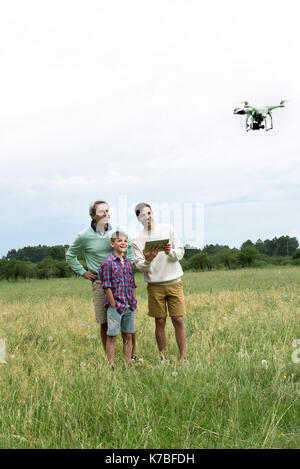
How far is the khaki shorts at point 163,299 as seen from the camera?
477cm

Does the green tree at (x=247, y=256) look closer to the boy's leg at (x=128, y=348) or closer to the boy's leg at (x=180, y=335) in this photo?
the boy's leg at (x=180, y=335)

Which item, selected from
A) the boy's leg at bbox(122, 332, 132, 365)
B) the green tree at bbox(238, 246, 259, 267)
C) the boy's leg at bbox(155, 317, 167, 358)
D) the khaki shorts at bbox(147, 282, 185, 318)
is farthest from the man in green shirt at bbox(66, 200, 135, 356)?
the green tree at bbox(238, 246, 259, 267)

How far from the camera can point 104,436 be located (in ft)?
9.52

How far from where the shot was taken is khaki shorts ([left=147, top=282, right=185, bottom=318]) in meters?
4.77

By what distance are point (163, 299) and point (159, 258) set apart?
1.61 ft

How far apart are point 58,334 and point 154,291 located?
2.43 meters

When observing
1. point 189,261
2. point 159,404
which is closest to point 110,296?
point 159,404

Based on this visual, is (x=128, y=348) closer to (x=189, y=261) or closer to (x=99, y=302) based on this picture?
(x=99, y=302)

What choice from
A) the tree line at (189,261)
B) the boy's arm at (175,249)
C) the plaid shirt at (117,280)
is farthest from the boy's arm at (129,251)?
the tree line at (189,261)

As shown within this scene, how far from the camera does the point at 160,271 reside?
475 cm

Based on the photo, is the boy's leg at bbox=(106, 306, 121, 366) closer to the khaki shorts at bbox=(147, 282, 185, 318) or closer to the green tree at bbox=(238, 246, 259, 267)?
the khaki shorts at bbox=(147, 282, 185, 318)

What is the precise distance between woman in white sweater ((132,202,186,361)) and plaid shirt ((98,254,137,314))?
22cm
